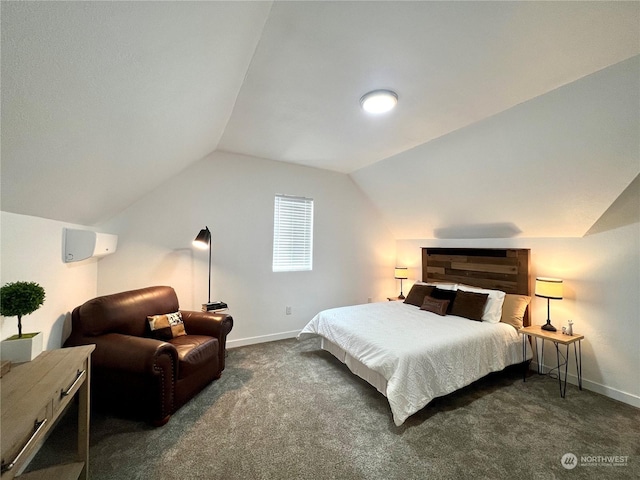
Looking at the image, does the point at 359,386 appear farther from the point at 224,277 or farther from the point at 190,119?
the point at 190,119

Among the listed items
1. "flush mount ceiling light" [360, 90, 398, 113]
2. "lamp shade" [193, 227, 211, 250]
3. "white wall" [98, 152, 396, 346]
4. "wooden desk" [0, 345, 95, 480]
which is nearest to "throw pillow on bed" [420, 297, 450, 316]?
"white wall" [98, 152, 396, 346]

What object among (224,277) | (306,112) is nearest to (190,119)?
(306,112)

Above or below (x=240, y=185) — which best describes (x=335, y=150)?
above

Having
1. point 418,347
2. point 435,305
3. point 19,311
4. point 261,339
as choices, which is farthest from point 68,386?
point 435,305

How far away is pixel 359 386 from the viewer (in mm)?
2561

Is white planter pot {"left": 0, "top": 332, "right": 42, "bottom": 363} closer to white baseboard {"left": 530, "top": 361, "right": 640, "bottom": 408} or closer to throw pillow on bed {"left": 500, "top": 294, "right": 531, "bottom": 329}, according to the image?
throw pillow on bed {"left": 500, "top": 294, "right": 531, "bottom": 329}

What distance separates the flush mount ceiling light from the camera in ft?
6.55

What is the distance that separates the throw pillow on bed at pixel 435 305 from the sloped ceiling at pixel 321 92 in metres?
1.35

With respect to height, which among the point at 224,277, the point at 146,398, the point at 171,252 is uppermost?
the point at 171,252

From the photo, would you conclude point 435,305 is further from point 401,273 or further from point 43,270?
point 43,270

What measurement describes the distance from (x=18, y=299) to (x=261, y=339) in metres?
2.69

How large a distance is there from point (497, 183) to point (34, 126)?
12.0 ft

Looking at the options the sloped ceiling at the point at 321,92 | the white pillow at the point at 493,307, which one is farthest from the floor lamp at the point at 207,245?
the white pillow at the point at 493,307

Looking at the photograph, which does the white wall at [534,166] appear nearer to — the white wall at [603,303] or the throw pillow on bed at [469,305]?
the white wall at [603,303]
